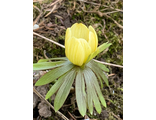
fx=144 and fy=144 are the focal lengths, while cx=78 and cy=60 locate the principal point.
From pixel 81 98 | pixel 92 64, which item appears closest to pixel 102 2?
pixel 92 64

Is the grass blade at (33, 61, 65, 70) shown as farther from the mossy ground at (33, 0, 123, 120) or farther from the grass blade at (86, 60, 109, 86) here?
the mossy ground at (33, 0, 123, 120)

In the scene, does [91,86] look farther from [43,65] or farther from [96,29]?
[96,29]

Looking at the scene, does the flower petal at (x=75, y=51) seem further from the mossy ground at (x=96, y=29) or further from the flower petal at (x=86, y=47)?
the mossy ground at (x=96, y=29)

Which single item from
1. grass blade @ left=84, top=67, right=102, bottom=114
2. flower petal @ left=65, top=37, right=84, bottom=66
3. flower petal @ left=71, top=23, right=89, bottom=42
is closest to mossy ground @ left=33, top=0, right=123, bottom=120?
grass blade @ left=84, top=67, right=102, bottom=114

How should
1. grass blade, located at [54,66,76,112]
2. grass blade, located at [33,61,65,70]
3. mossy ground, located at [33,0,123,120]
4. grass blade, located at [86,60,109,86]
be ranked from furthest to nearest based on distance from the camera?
1. mossy ground, located at [33,0,123,120]
2. grass blade, located at [86,60,109,86]
3. grass blade, located at [33,61,65,70]
4. grass blade, located at [54,66,76,112]

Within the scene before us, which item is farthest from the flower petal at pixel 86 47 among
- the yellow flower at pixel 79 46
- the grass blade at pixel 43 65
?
the grass blade at pixel 43 65

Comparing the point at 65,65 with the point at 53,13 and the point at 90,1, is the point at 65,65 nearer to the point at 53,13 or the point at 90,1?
the point at 53,13
